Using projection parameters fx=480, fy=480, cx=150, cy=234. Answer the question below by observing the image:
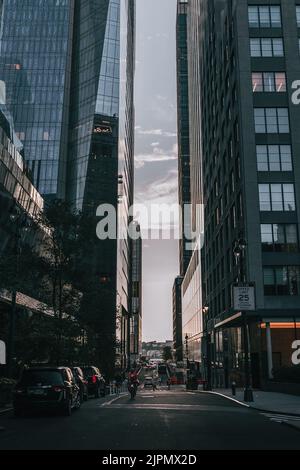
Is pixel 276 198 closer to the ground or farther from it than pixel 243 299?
farther from it

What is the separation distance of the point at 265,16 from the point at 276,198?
65.2ft

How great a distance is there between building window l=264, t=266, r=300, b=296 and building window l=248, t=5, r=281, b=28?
999 inches

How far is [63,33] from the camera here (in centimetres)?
11969

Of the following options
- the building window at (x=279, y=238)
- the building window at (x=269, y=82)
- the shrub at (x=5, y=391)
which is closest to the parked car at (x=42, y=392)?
the shrub at (x=5, y=391)

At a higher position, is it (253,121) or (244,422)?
(253,121)

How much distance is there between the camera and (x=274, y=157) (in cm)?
4634

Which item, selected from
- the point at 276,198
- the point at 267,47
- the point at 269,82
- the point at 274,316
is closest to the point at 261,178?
the point at 276,198

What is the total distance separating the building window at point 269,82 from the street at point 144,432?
39.3 metres

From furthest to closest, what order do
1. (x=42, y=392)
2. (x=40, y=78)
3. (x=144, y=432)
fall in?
(x=40, y=78)
(x=42, y=392)
(x=144, y=432)

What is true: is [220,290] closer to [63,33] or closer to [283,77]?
[283,77]

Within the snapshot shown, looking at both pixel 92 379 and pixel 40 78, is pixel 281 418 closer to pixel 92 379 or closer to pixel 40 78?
pixel 92 379

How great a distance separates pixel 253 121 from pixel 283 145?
3743 millimetres

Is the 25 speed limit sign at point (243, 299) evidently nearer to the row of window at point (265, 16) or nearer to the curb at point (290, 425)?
the curb at point (290, 425)
